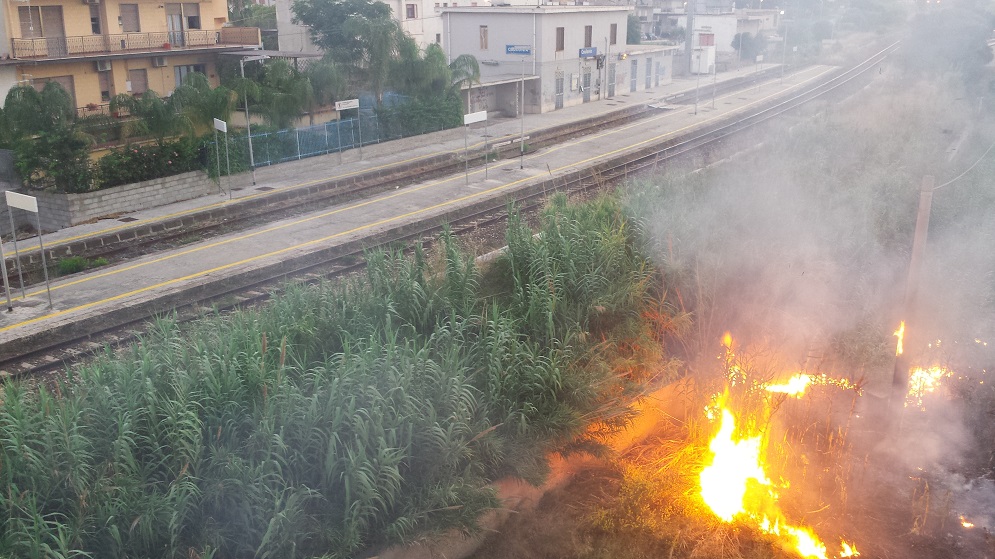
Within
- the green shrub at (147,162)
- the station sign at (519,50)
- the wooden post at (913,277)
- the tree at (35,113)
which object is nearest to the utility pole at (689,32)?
the station sign at (519,50)

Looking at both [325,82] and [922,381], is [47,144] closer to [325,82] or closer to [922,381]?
[325,82]

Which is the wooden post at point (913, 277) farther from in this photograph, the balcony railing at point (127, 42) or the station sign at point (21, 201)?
the balcony railing at point (127, 42)

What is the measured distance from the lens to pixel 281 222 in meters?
16.0

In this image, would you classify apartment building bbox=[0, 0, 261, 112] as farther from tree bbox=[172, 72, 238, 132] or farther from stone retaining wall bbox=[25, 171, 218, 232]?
stone retaining wall bbox=[25, 171, 218, 232]

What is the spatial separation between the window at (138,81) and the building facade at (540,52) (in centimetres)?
953

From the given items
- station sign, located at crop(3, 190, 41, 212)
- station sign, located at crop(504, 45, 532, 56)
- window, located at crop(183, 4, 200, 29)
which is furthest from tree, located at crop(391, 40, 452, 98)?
station sign, located at crop(3, 190, 41, 212)

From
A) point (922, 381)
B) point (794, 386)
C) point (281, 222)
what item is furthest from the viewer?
point (281, 222)

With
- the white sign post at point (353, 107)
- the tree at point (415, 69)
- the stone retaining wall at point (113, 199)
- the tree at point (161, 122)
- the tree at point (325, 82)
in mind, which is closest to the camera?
the stone retaining wall at point (113, 199)

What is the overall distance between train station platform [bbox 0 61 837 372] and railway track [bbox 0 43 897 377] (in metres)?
0.18

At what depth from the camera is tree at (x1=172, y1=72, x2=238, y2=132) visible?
60.0 feet

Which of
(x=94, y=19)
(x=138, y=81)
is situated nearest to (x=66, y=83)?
(x=94, y=19)

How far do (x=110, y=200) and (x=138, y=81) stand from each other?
30.4 feet

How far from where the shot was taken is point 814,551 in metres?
6.82

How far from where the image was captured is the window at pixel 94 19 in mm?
22578
